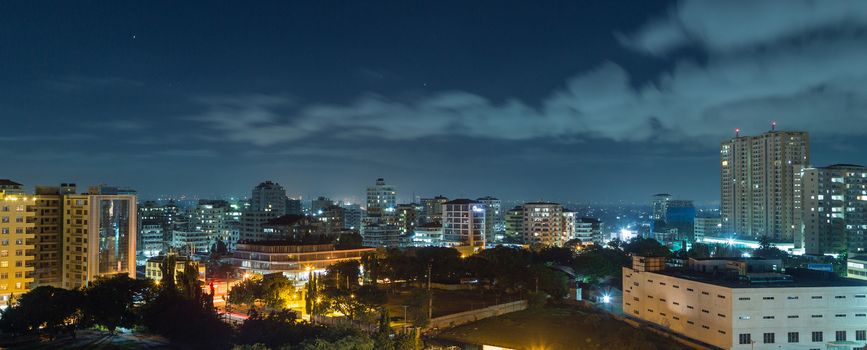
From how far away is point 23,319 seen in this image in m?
29.8

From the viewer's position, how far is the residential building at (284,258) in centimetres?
5044

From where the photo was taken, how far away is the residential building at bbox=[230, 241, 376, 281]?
50438 millimetres

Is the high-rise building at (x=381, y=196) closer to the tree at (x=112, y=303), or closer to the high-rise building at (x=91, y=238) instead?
the high-rise building at (x=91, y=238)

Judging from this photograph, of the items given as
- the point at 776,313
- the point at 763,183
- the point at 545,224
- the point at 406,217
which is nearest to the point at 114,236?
the point at 776,313

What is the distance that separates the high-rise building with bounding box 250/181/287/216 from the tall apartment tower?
6880 cm

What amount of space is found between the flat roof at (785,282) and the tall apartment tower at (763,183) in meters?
44.2

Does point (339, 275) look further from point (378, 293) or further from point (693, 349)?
point (693, 349)

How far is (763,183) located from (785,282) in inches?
2232

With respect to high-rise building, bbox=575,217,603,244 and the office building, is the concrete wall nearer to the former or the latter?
high-rise building, bbox=575,217,603,244

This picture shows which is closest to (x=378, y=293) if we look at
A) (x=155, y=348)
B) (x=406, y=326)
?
(x=406, y=326)

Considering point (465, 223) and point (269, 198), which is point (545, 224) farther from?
point (269, 198)

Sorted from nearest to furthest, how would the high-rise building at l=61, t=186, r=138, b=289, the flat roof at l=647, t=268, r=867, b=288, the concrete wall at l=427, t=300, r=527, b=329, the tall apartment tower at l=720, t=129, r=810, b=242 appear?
the flat roof at l=647, t=268, r=867, b=288 → the concrete wall at l=427, t=300, r=527, b=329 → the high-rise building at l=61, t=186, r=138, b=289 → the tall apartment tower at l=720, t=129, r=810, b=242

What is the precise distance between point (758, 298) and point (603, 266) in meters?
24.5

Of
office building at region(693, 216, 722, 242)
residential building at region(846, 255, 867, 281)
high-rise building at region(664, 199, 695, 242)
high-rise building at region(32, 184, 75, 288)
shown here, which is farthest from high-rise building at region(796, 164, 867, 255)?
high-rise building at region(32, 184, 75, 288)
